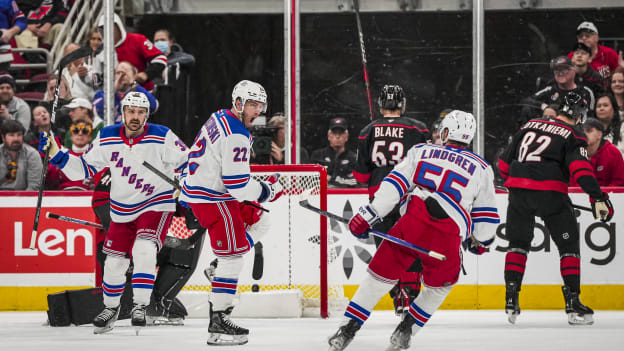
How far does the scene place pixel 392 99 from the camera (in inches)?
223

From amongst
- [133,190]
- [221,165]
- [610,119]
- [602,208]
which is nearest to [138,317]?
[133,190]

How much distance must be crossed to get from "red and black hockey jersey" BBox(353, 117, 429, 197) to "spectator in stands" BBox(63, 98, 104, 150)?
2.05 m

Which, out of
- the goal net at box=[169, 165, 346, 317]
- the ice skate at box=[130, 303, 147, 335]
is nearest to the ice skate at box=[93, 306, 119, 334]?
the ice skate at box=[130, 303, 147, 335]

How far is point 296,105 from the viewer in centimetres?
663

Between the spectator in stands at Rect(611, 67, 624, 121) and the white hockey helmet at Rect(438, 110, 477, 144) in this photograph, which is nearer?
the white hockey helmet at Rect(438, 110, 477, 144)

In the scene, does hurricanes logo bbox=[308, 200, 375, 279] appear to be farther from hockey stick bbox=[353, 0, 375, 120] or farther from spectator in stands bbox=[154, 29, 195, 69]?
spectator in stands bbox=[154, 29, 195, 69]

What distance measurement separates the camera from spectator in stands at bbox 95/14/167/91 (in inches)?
267

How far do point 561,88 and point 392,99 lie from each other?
1.55 metres

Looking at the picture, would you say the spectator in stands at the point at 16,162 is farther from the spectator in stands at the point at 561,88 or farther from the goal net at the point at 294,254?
the spectator in stands at the point at 561,88

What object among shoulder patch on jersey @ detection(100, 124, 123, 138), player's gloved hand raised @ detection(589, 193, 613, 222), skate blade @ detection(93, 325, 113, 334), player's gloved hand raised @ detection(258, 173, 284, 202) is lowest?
skate blade @ detection(93, 325, 113, 334)

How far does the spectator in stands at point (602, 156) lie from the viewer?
640cm

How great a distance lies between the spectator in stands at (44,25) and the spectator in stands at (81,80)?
30 cm

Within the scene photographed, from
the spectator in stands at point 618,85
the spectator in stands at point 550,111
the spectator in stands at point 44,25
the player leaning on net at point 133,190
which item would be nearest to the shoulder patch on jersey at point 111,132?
the player leaning on net at point 133,190

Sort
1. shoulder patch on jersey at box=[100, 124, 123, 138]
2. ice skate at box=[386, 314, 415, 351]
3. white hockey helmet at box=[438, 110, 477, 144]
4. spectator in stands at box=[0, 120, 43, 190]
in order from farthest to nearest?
spectator in stands at box=[0, 120, 43, 190] < shoulder patch on jersey at box=[100, 124, 123, 138] < white hockey helmet at box=[438, 110, 477, 144] < ice skate at box=[386, 314, 415, 351]
